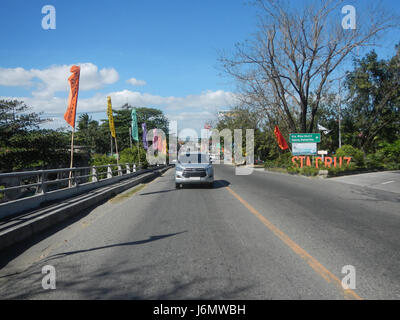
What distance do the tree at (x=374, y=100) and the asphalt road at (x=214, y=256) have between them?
29.4m

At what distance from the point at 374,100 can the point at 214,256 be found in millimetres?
36686

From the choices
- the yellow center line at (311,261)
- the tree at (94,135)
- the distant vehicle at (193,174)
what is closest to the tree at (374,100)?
the distant vehicle at (193,174)

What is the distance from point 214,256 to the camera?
188 inches

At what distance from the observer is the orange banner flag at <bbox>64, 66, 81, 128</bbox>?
1407 cm

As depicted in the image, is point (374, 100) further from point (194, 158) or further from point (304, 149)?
point (194, 158)

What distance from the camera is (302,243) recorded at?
5.38 metres

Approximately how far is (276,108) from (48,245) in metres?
25.9

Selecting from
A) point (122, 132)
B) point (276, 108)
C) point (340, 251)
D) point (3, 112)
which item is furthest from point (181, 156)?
point (122, 132)

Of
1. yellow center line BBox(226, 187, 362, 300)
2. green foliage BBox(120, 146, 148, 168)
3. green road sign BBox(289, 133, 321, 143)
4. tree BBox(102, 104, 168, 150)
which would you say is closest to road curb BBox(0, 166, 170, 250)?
yellow center line BBox(226, 187, 362, 300)

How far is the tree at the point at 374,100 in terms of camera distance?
32.9 metres

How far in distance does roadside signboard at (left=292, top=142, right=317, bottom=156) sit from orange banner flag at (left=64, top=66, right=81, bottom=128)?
17430 mm

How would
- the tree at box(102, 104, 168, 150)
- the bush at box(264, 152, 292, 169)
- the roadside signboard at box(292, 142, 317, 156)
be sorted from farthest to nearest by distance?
the tree at box(102, 104, 168, 150)
the bush at box(264, 152, 292, 169)
the roadside signboard at box(292, 142, 317, 156)

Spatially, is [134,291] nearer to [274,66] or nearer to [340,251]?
[340,251]

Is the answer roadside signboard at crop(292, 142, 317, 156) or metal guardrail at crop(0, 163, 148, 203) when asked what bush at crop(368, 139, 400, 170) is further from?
metal guardrail at crop(0, 163, 148, 203)
